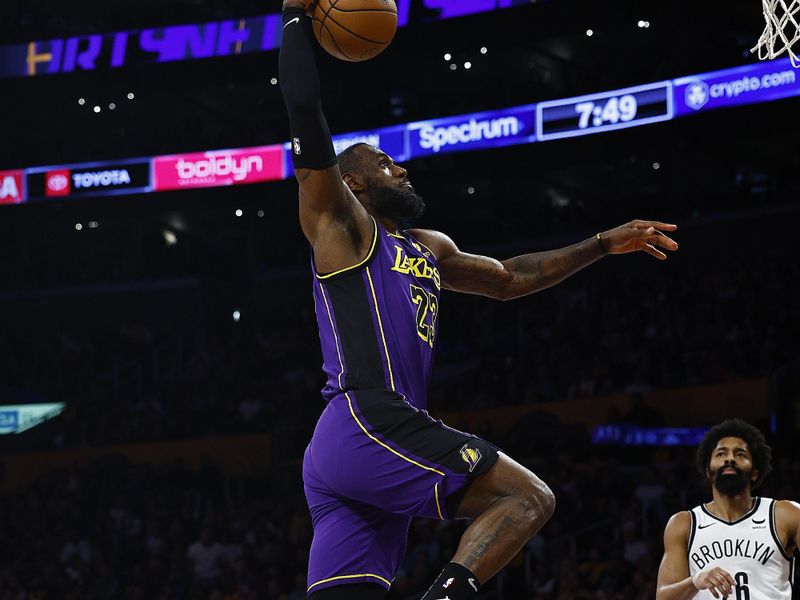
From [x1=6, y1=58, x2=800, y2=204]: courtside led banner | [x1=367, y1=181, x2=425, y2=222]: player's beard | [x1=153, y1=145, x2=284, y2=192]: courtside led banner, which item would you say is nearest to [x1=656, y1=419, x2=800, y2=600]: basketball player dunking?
[x1=367, y1=181, x2=425, y2=222]: player's beard

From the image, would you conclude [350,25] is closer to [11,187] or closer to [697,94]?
[697,94]

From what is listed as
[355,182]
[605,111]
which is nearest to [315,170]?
[355,182]

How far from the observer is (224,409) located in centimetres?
2111

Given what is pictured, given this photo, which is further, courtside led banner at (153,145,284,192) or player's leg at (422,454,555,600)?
courtside led banner at (153,145,284,192)

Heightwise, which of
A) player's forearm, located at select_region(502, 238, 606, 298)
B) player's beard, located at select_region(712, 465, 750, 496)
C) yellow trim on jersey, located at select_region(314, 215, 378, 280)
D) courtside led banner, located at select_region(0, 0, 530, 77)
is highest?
courtside led banner, located at select_region(0, 0, 530, 77)

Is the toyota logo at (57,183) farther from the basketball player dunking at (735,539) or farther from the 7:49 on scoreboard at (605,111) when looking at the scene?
the basketball player dunking at (735,539)

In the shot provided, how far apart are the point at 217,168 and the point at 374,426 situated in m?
19.8

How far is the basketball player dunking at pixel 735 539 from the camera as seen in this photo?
573cm

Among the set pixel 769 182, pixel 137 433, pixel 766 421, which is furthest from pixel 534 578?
pixel 769 182

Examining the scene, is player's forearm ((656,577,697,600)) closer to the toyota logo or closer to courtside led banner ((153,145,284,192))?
courtside led banner ((153,145,284,192))

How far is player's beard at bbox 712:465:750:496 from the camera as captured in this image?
5.98 metres

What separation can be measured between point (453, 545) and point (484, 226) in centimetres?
1261

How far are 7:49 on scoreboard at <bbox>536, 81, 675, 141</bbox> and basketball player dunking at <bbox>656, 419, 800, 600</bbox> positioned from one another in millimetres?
13355

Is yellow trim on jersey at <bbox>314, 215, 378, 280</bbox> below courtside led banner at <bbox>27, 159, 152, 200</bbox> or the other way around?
below
